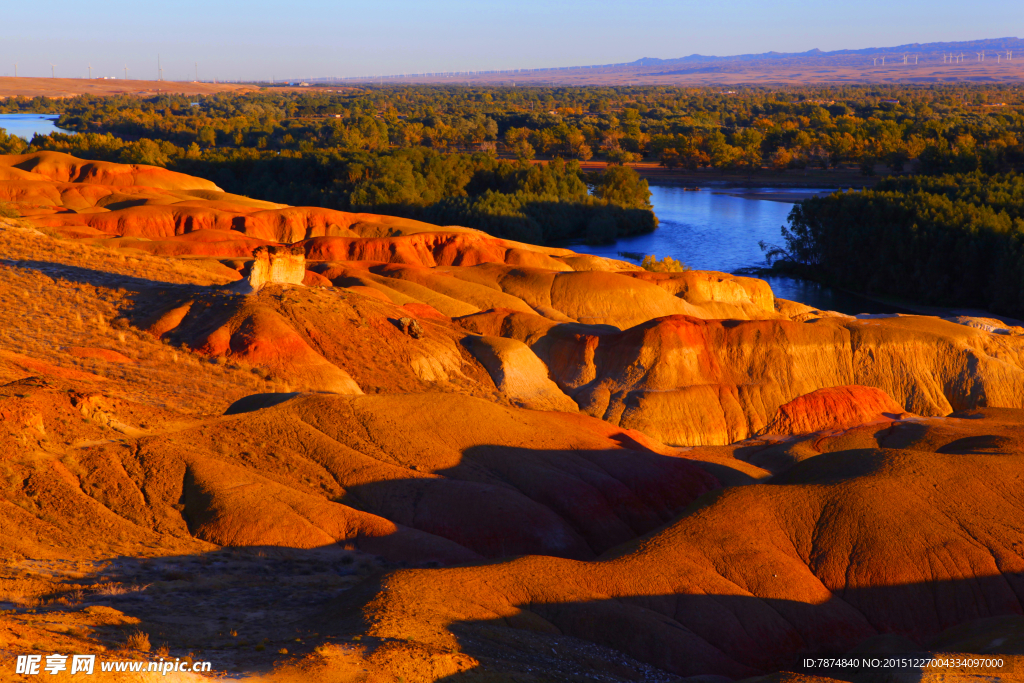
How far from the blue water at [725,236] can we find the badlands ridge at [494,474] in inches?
1101

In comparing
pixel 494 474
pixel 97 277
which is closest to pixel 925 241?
pixel 494 474

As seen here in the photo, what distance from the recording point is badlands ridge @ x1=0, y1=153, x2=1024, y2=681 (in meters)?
16.1

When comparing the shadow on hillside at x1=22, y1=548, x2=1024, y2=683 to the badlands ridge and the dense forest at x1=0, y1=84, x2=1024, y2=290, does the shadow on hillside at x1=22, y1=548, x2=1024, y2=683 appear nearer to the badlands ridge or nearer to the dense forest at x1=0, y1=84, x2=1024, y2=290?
the badlands ridge

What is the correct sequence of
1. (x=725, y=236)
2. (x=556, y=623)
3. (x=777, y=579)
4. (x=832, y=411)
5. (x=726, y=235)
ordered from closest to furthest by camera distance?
(x=556, y=623) → (x=777, y=579) → (x=832, y=411) → (x=725, y=236) → (x=726, y=235)

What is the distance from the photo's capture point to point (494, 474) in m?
24.2

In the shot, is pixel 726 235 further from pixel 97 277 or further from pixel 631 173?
pixel 97 277

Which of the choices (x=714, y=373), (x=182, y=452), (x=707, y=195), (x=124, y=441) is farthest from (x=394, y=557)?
(x=707, y=195)

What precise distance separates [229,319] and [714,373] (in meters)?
22.0

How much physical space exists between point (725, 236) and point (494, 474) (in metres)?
70.7

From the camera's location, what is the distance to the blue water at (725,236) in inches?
2837

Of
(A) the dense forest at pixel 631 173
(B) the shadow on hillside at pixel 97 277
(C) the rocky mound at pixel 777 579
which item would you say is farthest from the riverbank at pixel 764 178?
(C) the rocky mound at pixel 777 579

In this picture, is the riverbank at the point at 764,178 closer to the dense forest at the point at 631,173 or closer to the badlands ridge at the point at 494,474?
the dense forest at the point at 631,173

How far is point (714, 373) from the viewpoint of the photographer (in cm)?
3981

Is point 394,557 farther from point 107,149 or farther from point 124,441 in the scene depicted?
point 107,149
